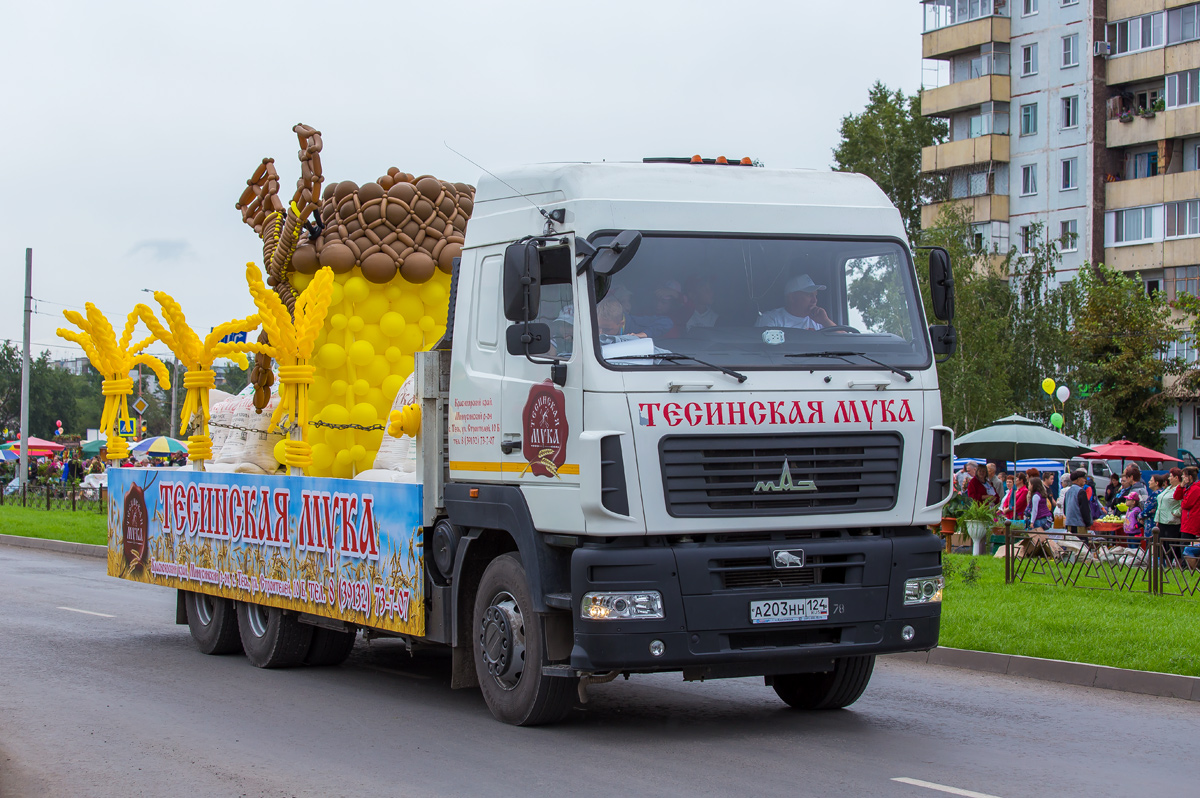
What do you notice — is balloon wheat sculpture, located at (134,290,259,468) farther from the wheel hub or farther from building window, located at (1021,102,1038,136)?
building window, located at (1021,102,1038,136)

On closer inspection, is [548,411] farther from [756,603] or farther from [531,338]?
[756,603]

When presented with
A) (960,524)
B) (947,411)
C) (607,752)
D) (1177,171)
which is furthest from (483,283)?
(1177,171)

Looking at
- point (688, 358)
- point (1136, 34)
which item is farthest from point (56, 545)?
point (1136, 34)

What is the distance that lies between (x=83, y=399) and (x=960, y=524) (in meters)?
117

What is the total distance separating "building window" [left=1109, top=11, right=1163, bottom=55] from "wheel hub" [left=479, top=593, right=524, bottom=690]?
50.7m

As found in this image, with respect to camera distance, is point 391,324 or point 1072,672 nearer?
point 1072,672

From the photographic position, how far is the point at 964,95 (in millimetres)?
58969

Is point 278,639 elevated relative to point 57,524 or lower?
elevated

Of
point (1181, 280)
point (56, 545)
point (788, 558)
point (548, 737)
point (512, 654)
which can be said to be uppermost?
point (1181, 280)

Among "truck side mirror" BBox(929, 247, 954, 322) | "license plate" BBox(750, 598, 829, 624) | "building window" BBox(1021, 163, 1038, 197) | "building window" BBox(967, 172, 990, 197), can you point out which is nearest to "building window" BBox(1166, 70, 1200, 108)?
"building window" BBox(1021, 163, 1038, 197)

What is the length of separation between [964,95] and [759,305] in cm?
5394

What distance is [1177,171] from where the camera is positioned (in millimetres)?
52375

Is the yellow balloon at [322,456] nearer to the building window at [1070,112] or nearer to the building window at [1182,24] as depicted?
the building window at [1182,24]

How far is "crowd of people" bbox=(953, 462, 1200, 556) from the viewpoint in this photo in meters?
19.9
